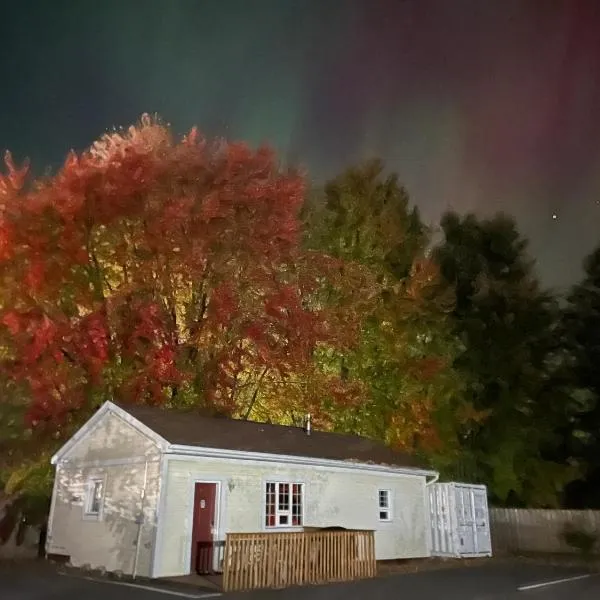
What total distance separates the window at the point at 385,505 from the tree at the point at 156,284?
21.4 ft

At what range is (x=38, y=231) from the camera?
2291 centimetres

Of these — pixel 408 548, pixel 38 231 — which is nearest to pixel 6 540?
pixel 38 231

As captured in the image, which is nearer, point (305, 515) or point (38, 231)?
point (305, 515)

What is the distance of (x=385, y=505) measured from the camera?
19422mm

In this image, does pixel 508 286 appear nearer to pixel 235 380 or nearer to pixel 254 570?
pixel 235 380

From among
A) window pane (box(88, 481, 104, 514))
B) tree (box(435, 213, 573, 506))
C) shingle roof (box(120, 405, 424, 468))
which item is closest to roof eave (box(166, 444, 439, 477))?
shingle roof (box(120, 405, 424, 468))

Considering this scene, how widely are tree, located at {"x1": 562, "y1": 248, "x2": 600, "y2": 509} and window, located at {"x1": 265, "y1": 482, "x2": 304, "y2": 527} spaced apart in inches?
787

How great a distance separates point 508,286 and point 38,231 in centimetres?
2168

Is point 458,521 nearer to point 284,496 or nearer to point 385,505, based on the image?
point 385,505

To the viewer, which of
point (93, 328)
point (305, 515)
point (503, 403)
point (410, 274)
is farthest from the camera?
point (503, 403)

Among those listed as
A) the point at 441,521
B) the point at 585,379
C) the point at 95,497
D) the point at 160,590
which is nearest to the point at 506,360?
the point at 585,379

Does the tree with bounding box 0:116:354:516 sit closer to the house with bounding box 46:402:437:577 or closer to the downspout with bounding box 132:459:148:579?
the house with bounding box 46:402:437:577

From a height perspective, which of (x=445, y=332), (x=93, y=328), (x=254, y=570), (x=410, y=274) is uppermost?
(x=410, y=274)

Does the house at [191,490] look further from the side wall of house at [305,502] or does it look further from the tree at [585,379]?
the tree at [585,379]
